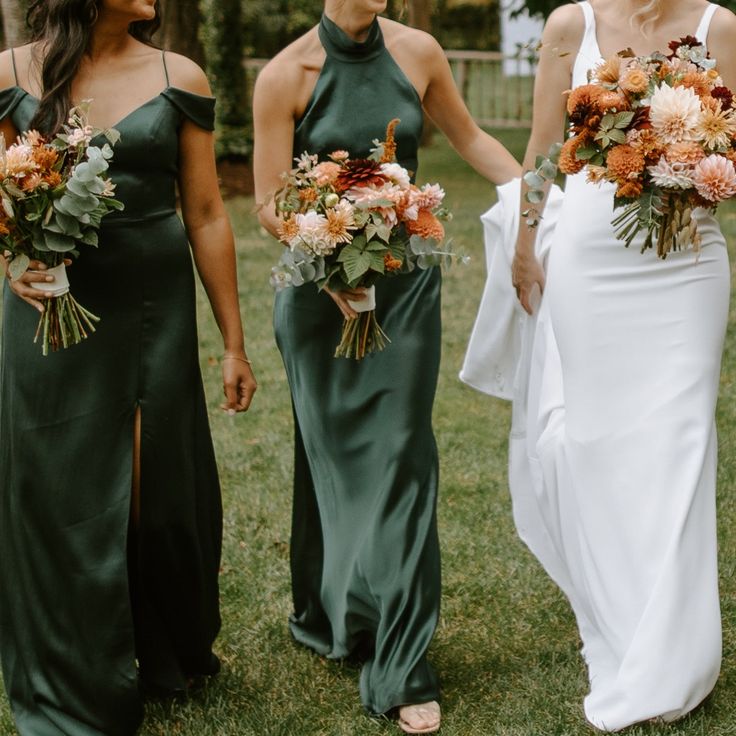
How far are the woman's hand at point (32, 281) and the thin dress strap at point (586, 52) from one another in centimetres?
198

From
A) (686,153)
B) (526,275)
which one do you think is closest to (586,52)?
(686,153)

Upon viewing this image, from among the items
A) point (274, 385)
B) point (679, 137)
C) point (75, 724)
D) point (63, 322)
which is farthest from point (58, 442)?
point (274, 385)

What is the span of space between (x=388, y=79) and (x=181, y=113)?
33.6 inches

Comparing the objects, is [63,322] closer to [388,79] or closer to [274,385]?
[388,79]

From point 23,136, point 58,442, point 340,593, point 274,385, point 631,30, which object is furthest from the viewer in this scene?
point 274,385

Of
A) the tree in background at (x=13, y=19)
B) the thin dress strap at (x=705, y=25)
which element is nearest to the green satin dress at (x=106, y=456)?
the thin dress strap at (x=705, y=25)

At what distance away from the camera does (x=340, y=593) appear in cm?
472

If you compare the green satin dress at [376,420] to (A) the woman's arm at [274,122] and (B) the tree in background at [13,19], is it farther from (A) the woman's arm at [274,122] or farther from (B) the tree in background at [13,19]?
(B) the tree in background at [13,19]

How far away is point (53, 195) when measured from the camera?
3.61 metres

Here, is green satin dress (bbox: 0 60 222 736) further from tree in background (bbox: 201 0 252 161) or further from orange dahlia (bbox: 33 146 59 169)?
tree in background (bbox: 201 0 252 161)

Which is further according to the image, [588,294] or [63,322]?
[588,294]

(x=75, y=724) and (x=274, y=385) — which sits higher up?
(x=75, y=724)

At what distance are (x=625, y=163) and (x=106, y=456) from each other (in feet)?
6.33

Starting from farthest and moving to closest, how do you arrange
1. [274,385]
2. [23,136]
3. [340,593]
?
[274,385], [340,593], [23,136]
